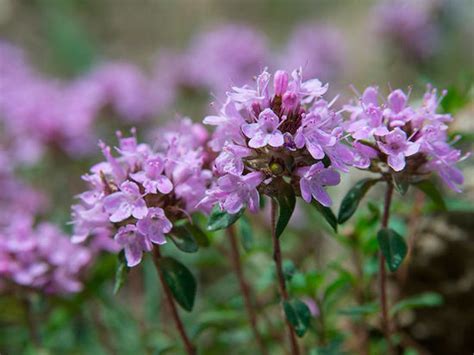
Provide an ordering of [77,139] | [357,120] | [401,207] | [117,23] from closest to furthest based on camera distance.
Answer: [357,120]
[401,207]
[77,139]
[117,23]

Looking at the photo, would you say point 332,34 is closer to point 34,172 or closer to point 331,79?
point 331,79

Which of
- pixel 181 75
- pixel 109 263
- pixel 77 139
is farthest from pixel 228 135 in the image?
pixel 181 75

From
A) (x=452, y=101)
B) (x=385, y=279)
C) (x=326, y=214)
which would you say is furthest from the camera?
(x=452, y=101)

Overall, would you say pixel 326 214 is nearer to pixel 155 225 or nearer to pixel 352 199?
pixel 352 199

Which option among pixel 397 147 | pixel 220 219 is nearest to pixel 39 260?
pixel 220 219

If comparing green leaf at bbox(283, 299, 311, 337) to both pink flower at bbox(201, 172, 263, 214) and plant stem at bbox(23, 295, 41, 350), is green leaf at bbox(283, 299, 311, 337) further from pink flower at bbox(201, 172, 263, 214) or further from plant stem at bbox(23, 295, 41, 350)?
plant stem at bbox(23, 295, 41, 350)

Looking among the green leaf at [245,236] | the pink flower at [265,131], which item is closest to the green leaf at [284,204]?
the pink flower at [265,131]
